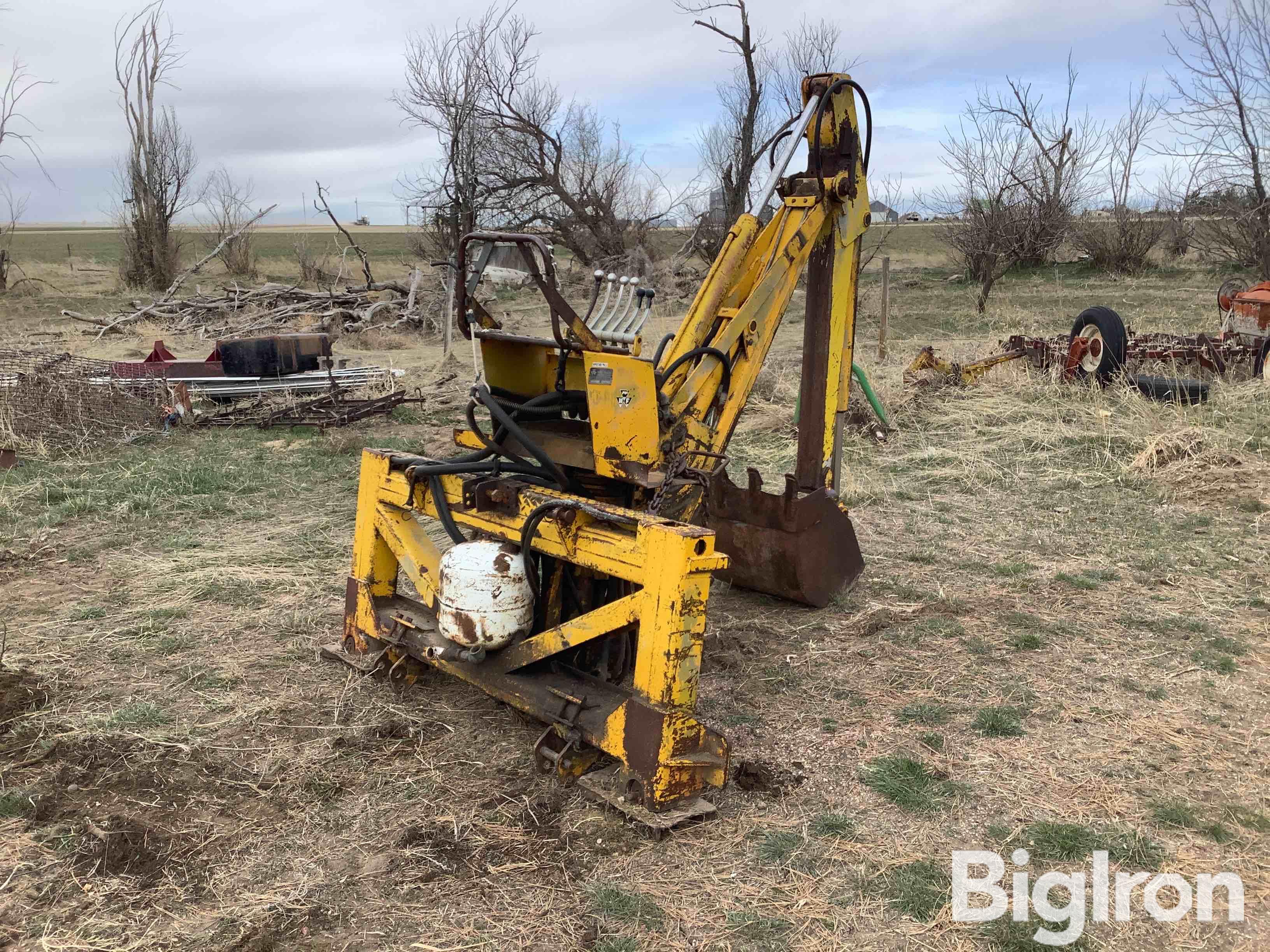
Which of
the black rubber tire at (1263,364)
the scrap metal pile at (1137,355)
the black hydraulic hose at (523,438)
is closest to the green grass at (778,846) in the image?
the black hydraulic hose at (523,438)

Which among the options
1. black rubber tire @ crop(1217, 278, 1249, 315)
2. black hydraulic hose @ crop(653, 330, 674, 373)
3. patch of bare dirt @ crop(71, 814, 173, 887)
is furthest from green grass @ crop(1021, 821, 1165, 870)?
black rubber tire @ crop(1217, 278, 1249, 315)

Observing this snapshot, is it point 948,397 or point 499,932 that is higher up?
point 948,397

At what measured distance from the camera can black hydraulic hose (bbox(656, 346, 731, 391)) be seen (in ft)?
13.6

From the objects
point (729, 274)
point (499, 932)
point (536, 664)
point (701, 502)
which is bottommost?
point (499, 932)

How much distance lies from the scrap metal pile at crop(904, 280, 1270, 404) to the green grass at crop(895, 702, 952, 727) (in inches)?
265

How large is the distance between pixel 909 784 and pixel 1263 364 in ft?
29.7

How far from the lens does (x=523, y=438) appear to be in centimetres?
393

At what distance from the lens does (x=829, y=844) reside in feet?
10.4

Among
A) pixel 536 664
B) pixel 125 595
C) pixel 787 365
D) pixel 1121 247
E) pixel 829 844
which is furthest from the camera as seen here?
pixel 1121 247

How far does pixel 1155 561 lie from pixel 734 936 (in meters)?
4.25

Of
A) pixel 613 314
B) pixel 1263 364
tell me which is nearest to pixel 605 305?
pixel 613 314

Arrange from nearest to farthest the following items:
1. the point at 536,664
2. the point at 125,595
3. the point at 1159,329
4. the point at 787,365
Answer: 1. the point at 536,664
2. the point at 125,595
3. the point at 787,365
4. the point at 1159,329

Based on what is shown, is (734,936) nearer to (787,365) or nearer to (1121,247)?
(787,365)

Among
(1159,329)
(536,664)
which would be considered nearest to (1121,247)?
(1159,329)
